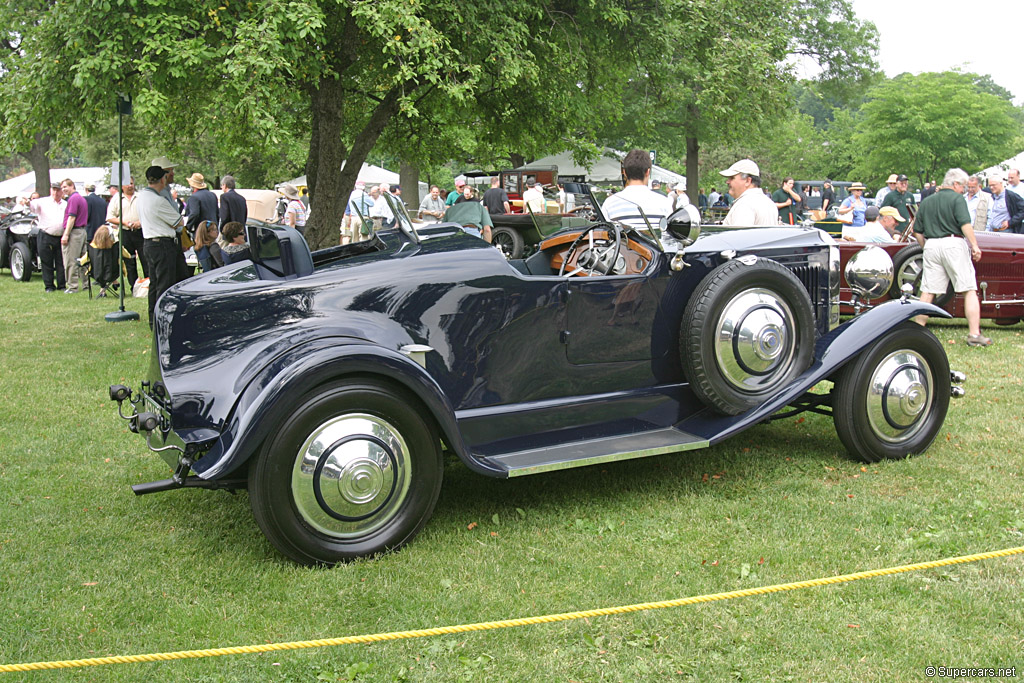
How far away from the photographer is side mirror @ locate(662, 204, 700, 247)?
192 inches

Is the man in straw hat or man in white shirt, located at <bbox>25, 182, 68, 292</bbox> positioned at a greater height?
the man in straw hat

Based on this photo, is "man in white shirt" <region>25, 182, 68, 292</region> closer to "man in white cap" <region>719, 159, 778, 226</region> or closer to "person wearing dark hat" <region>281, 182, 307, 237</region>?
"person wearing dark hat" <region>281, 182, 307, 237</region>

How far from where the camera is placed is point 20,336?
33.1 ft

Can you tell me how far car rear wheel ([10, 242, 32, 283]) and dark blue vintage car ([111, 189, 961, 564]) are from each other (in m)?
14.4

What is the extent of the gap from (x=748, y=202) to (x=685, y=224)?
2628 millimetres

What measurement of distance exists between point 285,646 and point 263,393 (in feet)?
3.50

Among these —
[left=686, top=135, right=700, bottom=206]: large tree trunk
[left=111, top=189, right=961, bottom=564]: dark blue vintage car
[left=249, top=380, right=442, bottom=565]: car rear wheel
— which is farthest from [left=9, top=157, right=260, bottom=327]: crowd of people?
[left=686, top=135, right=700, bottom=206]: large tree trunk

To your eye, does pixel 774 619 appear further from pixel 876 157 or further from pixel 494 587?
pixel 876 157

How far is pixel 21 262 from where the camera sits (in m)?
16.9

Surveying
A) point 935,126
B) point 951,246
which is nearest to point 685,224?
point 951,246


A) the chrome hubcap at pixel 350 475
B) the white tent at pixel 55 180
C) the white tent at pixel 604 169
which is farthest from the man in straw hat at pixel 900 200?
the white tent at pixel 55 180

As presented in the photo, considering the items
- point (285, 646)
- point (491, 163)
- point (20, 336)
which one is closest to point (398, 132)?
point (491, 163)

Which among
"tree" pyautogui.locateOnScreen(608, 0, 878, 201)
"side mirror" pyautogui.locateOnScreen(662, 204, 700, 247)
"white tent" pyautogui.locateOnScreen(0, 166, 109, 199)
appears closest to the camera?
"side mirror" pyautogui.locateOnScreen(662, 204, 700, 247)

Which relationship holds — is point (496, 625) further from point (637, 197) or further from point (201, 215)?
point (201, 215)
